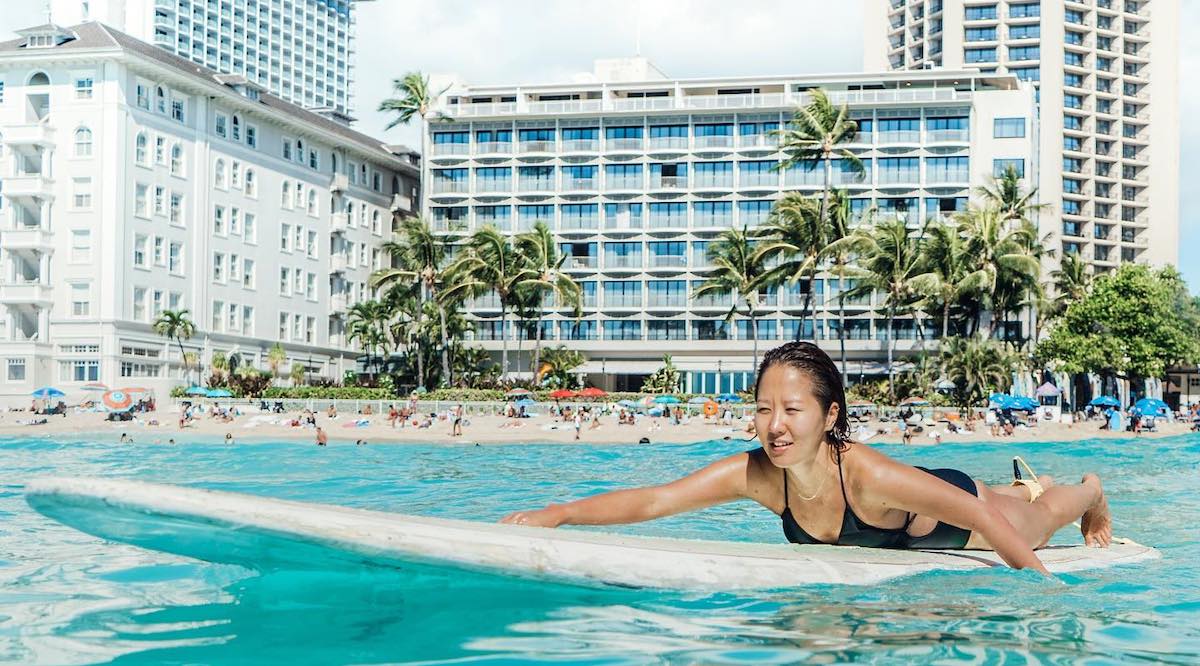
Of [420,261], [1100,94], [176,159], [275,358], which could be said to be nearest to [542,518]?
[420,261]

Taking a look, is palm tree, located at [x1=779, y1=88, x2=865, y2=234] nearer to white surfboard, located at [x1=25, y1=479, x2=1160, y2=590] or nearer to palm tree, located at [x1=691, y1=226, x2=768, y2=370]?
palm tree, located at [x1=691, y1=226, x2=768, y2=370]

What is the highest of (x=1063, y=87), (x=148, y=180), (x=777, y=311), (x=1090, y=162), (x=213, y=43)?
(x=213, y=43)

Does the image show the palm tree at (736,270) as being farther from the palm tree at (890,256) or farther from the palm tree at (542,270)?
the palm tree at (542,270)

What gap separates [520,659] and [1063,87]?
94.7 meters

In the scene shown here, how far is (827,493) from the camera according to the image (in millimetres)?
5176

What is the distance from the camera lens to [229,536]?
4.56m

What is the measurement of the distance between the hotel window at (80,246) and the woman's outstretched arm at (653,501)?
54105mm

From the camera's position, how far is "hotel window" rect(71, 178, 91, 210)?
54188 mm

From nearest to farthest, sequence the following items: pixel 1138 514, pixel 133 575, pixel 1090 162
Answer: pixel 133 575
pixel 1138 514
pixel 1090 162

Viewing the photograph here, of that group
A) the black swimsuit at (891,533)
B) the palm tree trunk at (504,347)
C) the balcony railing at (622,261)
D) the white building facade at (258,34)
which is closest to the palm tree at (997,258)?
the balcony railing at (622,261)

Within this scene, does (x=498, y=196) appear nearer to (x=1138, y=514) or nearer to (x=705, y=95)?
(x=705, y=95)

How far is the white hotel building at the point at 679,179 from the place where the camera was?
6744cm

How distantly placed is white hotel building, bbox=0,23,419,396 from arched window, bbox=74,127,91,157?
7 centimetres

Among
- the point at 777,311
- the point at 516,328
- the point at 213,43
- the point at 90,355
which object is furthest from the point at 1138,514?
the point at 213,43
